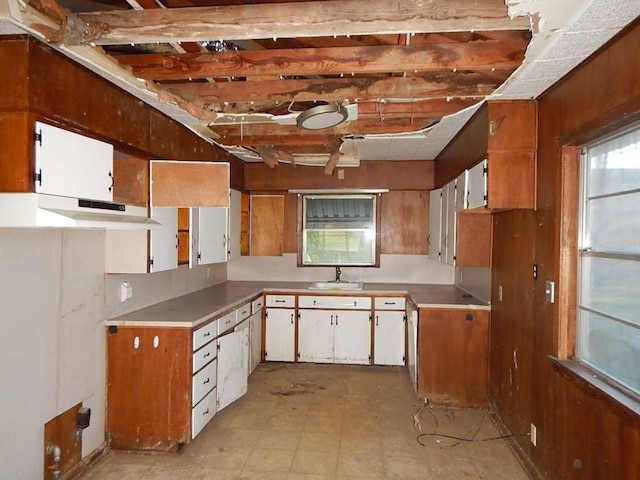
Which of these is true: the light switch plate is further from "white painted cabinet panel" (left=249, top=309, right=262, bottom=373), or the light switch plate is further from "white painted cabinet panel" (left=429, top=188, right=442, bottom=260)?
"white painted cabinet panel" (left=249, top=309, right=262, bottom=373)

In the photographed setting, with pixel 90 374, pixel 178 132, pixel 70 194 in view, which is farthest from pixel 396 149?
pixel 90 374

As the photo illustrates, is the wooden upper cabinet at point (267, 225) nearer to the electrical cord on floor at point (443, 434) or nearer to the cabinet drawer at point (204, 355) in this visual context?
the cabinet drawer at point (204, 355)

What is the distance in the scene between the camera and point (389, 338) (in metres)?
4.31

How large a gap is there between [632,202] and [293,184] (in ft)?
11.9

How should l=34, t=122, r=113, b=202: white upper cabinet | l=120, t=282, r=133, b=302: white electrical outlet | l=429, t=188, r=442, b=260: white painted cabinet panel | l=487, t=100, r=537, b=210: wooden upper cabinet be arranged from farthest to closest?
l=429, t=188, r=442, b=260: white painted cabinet panel
l=120, t=282, r=133, b=302: white electrical outlet
l=487, t=100, r=537, b=210: wooden upper cabinet
l=34, t=122, r=113, b=202: white upper cabinet

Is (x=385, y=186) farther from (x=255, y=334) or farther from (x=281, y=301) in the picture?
(x=255, y=334)

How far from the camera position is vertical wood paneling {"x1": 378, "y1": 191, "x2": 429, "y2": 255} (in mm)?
4895

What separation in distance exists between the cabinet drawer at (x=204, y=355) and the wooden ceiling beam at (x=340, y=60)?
1.87m

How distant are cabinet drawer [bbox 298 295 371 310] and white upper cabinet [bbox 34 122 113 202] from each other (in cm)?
258

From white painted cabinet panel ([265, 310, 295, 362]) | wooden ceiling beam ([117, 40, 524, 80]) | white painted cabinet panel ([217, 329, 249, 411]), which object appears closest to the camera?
wooden ceiling beam ([117, 40, 524, 80])

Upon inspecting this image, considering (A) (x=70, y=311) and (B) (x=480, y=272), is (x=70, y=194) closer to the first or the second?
(A) (x=70, y=311)

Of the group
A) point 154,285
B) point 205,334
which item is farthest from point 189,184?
point 205,334

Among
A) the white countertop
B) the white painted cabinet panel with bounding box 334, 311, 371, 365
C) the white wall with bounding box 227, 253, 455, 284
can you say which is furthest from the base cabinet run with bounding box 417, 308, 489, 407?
the white wall with bounding box 227, 253, 455, 284

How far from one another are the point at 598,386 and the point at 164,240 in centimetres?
278
